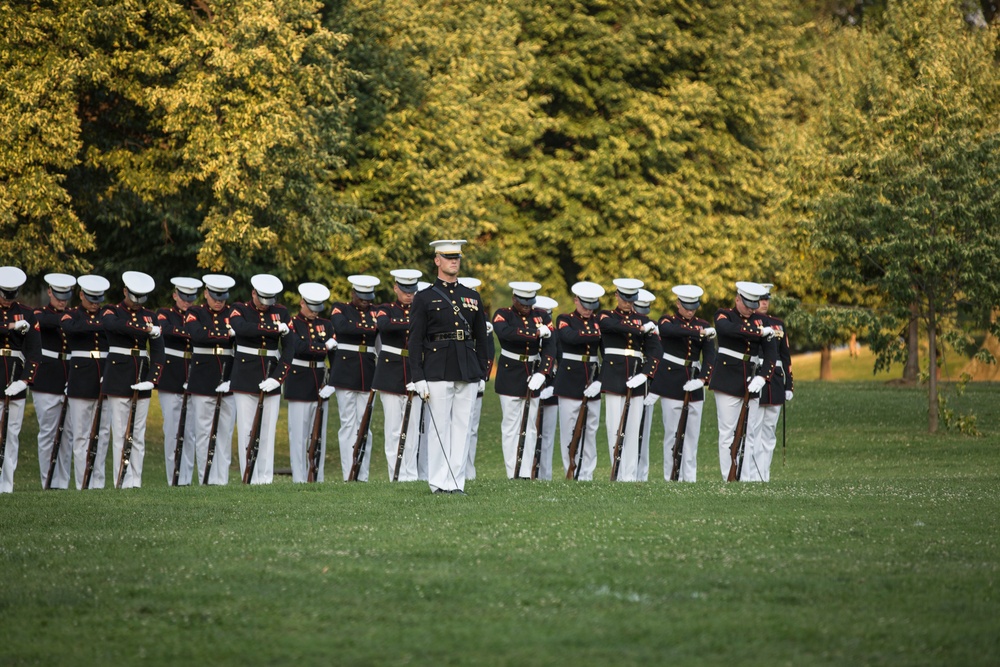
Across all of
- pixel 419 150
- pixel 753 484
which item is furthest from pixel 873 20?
pixel 753 484

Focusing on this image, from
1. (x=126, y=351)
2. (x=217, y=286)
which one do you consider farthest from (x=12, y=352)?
(x=217, y=286)

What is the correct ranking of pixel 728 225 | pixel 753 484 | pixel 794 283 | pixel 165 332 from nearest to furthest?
1. pixel 753 484
2. pixel 165 332
3. pixel 794 283
4. pixel 728 225

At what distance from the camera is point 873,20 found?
141 feet

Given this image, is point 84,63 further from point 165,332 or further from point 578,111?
point 578,111

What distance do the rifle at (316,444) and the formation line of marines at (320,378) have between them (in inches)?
1.0

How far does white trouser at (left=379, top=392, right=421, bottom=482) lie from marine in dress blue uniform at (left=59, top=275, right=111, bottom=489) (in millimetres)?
3103

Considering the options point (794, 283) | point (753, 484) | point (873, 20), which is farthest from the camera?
point (873, 20)

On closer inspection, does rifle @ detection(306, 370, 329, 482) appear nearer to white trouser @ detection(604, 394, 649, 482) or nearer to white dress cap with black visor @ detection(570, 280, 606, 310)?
white dress cap with black visor @ detection(570, 280, 606, 310)

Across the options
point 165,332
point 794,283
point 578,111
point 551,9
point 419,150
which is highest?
point 551,9

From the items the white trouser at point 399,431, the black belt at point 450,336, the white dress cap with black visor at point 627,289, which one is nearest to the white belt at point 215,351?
the white trouser at point 399,431

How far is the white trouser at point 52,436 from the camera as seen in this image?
49.3ft

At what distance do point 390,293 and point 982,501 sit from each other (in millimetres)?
19993

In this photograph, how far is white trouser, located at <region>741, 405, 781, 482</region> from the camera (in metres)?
15.7

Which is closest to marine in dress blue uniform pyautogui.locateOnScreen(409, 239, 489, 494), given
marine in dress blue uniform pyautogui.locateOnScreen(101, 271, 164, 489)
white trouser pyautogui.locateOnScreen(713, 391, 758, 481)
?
marine in dress blue uniform pyautogui.locateOnScreen(101, 271, 164, 489)
